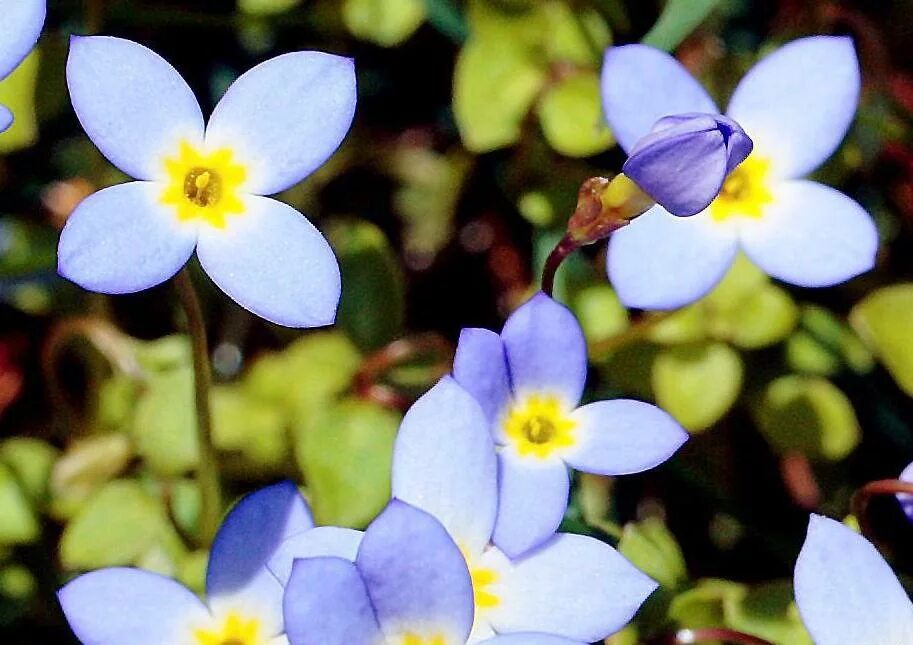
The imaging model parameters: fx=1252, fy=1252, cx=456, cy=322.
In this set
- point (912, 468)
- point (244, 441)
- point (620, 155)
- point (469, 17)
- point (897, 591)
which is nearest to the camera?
point (897, 591)

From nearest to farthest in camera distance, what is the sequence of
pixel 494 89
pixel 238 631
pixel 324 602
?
pixel 324 602, pixel 238 631, pixel 494 89

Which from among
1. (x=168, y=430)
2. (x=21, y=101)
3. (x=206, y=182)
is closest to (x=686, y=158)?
(x=206, y=182)

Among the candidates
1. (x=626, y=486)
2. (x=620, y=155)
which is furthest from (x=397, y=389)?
(x=620, y=155)

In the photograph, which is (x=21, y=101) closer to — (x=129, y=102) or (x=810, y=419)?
(x=129, y=102)

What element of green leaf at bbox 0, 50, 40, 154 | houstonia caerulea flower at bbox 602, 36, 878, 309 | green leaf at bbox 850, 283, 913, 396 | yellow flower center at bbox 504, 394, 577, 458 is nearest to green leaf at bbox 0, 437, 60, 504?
green leaf at bbox 0, 50, 40, 154

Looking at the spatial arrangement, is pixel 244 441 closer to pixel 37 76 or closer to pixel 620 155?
pixel 37 76
